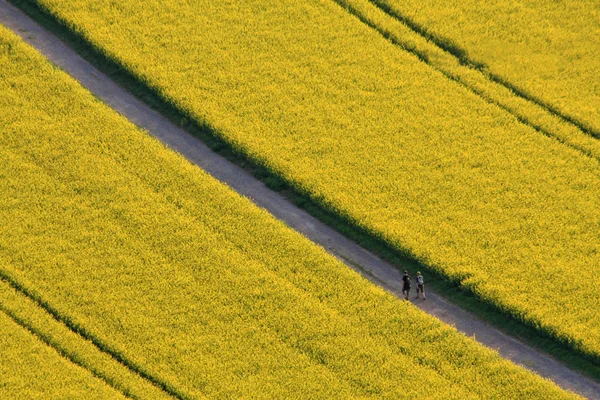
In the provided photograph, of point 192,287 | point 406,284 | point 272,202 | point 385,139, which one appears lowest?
point 192,287

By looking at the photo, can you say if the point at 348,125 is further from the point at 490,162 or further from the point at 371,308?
the point at 371,308


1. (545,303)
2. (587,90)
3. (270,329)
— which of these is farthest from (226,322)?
(587,90)

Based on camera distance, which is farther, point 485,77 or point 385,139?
point 485,77

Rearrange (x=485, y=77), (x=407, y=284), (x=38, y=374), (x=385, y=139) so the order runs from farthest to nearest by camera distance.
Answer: (x=485, y=77)
(x=385, y=139)
(x=407, y=284)
(x=38, y=374)

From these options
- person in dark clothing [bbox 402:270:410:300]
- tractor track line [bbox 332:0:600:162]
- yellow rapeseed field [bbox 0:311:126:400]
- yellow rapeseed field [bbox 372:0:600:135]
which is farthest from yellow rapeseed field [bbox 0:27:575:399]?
yellow rapeseed field [bbox 372:0:600:135]

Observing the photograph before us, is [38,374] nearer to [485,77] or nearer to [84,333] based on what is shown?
[84,333]

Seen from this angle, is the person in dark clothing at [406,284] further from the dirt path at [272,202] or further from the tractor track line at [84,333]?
the tractor track line at [84,333]

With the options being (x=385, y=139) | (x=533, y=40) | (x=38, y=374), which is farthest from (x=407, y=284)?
(x=533, y=40)

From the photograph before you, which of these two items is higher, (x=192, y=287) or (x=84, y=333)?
(x=192, y=287)
